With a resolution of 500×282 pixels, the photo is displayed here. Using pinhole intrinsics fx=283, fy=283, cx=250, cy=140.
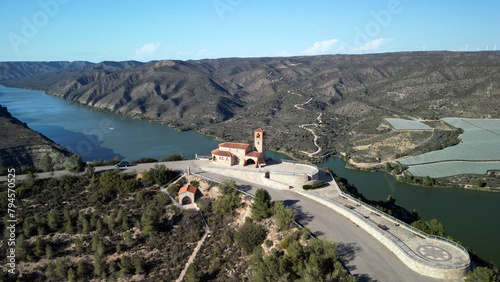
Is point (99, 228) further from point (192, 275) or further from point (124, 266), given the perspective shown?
point (192, 275)

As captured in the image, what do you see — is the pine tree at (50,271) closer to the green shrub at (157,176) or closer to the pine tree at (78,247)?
the pine tree at (78,247)

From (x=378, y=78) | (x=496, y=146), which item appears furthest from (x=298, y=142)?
(x=378, y=78)

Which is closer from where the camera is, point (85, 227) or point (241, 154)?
point (85, 227)

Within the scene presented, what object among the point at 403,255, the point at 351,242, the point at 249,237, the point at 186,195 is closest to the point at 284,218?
the point at 249,237

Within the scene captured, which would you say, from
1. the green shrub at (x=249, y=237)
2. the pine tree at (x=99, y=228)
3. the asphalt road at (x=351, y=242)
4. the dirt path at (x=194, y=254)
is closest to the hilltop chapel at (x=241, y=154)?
the asphalt road at (x=351, y=242)

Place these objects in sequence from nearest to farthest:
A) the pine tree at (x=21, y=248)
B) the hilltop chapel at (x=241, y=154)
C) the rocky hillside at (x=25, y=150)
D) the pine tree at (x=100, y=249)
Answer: the pine tree at (x=21, y=248) < the pine tree at (x=100, y=249) < the hilltop chapel at (x=241, y=154) < the rocky hillside at (x=25, y=150)

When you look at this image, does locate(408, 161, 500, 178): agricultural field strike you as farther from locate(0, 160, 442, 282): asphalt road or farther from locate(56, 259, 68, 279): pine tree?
locate(56, 259, 68, 279): pine tree

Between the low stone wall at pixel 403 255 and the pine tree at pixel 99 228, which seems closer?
the low stone wall at pixel 403 255
